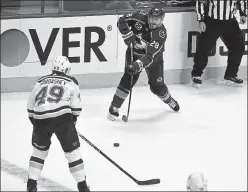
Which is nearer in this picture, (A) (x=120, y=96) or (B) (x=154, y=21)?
(B) (x=154, y=21)

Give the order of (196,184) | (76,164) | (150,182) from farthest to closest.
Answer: (150,182), (76,164), (196,184)

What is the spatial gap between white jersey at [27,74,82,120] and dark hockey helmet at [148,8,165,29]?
4.72 ft

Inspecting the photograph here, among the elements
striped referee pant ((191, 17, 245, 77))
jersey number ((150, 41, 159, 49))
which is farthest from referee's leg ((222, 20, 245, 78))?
jersey number ((150, 41, 159, 49))

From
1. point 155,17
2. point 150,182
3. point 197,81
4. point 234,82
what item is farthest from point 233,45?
point 150,182

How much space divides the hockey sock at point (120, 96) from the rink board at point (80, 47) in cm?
84

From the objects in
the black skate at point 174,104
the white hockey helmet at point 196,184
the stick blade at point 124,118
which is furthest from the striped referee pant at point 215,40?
the white hockey helmet at point 196,184

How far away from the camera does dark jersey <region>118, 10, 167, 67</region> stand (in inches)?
252

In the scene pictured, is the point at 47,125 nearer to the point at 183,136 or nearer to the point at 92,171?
the point at 92,171

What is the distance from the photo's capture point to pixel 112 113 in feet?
22.3

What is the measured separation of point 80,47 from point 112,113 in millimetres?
899

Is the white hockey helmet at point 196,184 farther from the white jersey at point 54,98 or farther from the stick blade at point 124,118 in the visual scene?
the stick blade at point 124,118

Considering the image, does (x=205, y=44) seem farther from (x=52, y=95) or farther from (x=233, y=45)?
(x=52, y=95)

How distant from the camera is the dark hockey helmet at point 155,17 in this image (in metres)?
6.40

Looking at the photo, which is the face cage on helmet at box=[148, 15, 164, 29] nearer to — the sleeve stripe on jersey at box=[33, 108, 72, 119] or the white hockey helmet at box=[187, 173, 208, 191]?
the sleeve stripe on jersey at box=[33, 108, 72, 119]
